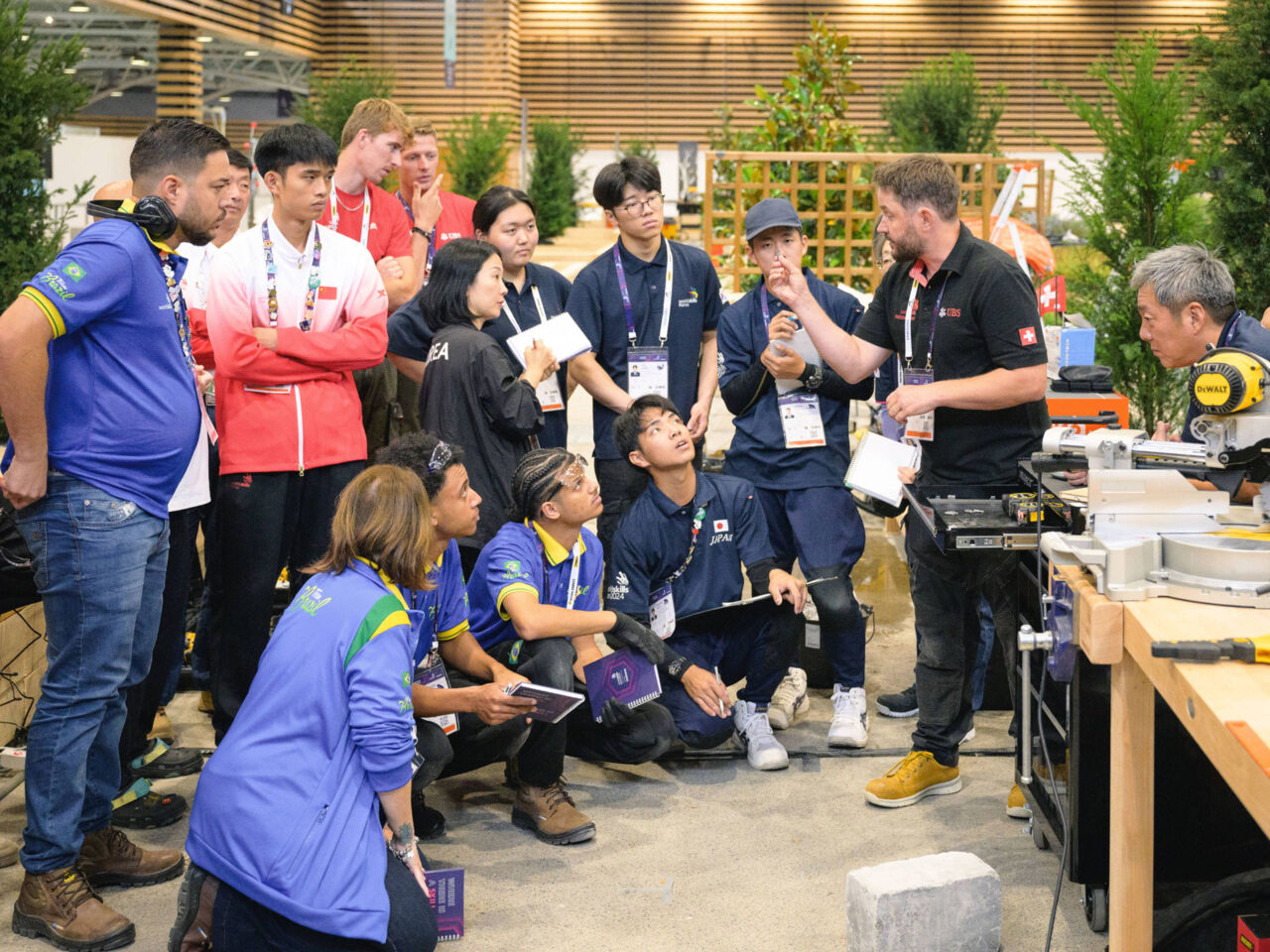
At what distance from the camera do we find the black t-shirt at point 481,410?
3.31 metres

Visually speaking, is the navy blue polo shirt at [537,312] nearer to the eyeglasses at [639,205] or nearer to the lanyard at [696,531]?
A: the eyeglasses at [639,205]

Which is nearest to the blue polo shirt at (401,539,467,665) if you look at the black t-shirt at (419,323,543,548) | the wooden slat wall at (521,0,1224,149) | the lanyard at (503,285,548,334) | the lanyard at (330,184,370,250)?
the black t-shirt at (419,323,543,548)

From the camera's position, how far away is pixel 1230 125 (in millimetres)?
4781

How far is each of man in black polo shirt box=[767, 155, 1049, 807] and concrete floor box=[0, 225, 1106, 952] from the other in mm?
171

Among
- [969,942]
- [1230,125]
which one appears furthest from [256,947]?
[1230,125]

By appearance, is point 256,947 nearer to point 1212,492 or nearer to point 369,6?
point 1212,492

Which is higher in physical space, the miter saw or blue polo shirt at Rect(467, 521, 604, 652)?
the miter saw

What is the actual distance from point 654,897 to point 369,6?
681 inches

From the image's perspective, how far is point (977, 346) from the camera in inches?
118

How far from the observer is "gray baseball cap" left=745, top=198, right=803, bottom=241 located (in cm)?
351

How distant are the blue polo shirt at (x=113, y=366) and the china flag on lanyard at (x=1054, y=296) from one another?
403 cm

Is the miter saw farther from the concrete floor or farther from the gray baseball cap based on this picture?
the gray baseball cap

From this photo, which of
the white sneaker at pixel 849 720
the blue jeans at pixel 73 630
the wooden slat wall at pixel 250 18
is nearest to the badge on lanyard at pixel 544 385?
the white sneaker at pixel 849 720

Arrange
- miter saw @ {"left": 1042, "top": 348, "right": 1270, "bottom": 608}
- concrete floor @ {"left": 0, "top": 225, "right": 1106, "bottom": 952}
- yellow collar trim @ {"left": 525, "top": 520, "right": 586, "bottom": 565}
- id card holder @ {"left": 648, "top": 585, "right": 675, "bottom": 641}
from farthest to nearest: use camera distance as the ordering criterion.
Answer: id card holder @ {"left": 648, "top": 585, "right": 675, "bottom": 641}
yellow collar trim @ {"left": 525, "top": 520, "right": 586, "bottom": 565}
concrete floor @ {"left": 0, "top": 225, "right": 1106, "bottom": 952}
miter saw @ {"left": 1042, "top": 348, "right": 1270, "bottom": 608}
